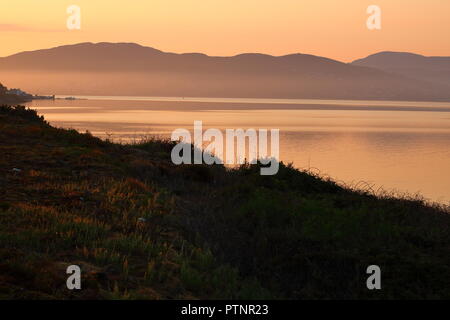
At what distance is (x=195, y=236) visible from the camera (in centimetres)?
1243

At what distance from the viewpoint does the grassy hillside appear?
916 centimetres

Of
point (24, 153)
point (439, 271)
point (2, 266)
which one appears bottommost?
point (439, 271)

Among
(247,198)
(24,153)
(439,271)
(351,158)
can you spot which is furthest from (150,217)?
(351,158)

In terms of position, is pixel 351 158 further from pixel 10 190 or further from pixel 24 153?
pixel 10 190

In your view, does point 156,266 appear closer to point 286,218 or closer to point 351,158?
point 286,218

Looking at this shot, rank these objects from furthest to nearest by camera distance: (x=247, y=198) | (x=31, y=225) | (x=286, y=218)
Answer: (x=247, y=198)
(x=286, y=218)
(x=31, y=225)

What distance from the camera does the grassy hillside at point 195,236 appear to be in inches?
361

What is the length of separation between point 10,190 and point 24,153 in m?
5.59
